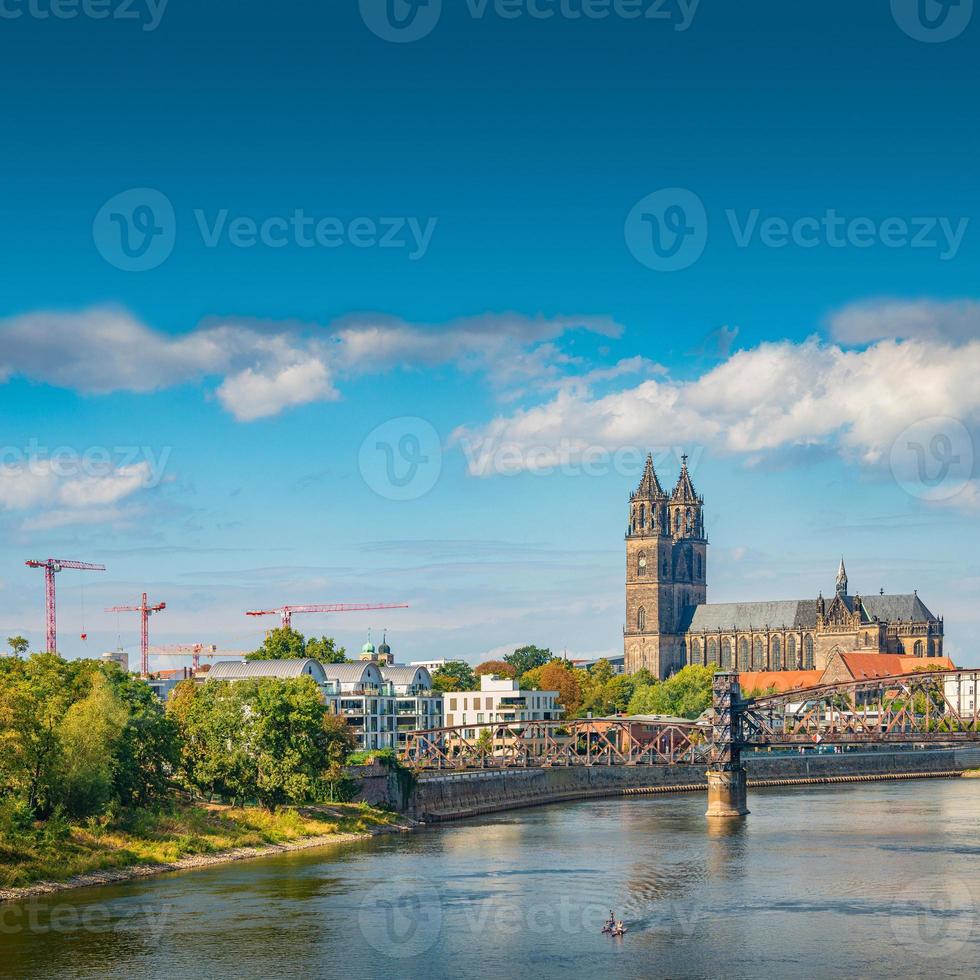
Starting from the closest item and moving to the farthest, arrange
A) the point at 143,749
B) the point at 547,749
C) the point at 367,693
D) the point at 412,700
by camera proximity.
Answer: the point at 143,749 < the point at 547,749 < the point at 367,693 < the point at 412,700

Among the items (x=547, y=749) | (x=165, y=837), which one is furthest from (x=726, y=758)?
(x=165, y=837)

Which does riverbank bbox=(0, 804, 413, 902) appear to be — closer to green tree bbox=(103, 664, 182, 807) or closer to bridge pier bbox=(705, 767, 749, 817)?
green tree bbox=(103, 664, 182, 807)

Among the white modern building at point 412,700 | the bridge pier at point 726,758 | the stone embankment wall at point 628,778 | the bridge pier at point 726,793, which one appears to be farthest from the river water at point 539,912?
the white modern building at point 412,700

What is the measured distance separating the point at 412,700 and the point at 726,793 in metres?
57.7

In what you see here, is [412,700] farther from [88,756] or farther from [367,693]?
[88,756]

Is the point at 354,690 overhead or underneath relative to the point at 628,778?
overhead

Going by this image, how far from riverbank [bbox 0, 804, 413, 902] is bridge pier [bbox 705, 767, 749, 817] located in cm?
2245

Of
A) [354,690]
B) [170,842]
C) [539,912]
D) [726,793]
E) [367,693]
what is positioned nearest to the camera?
[539,912]

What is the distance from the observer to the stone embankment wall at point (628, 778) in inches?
4390

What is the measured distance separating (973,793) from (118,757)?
276ft

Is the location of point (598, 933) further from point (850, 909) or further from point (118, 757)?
point (118, 757)

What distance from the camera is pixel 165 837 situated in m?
81.8

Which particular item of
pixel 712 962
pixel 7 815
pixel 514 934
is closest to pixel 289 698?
pixel 7 815

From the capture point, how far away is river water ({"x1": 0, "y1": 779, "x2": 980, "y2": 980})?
2168 inches
